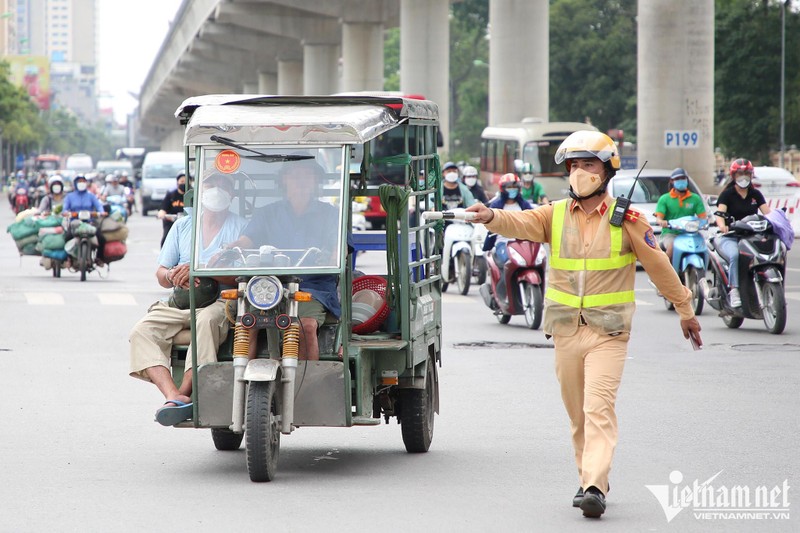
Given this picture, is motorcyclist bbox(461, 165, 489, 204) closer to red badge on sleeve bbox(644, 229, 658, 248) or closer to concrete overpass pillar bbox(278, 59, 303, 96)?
red badge on sleeve bbox(644, 229, 658, 248)

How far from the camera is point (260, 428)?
7453 millimetres

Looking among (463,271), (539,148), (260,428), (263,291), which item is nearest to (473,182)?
(463,271)

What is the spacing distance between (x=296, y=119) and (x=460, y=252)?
13.7 m

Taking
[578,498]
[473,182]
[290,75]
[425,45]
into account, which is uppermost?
[290,75]

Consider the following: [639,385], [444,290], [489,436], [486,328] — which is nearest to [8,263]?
[444,290]

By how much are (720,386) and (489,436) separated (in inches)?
122

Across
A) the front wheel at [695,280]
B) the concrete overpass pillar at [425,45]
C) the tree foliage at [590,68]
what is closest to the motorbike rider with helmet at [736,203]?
the front wheel at [695,280]

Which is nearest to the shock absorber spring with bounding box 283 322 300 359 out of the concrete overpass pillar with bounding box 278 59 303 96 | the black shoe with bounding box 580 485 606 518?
the black shoe with bounding box 580 485 606 518

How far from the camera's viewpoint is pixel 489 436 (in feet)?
30.6

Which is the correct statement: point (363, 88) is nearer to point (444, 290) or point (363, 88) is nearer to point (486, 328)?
point (444, 290)

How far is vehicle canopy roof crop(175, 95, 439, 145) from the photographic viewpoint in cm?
779

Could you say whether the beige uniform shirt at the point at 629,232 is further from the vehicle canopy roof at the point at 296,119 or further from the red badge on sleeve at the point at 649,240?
the vehicle canopy roof at the point at 296,119

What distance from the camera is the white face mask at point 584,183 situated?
6.96m

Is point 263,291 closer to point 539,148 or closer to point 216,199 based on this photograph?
point 216,199
